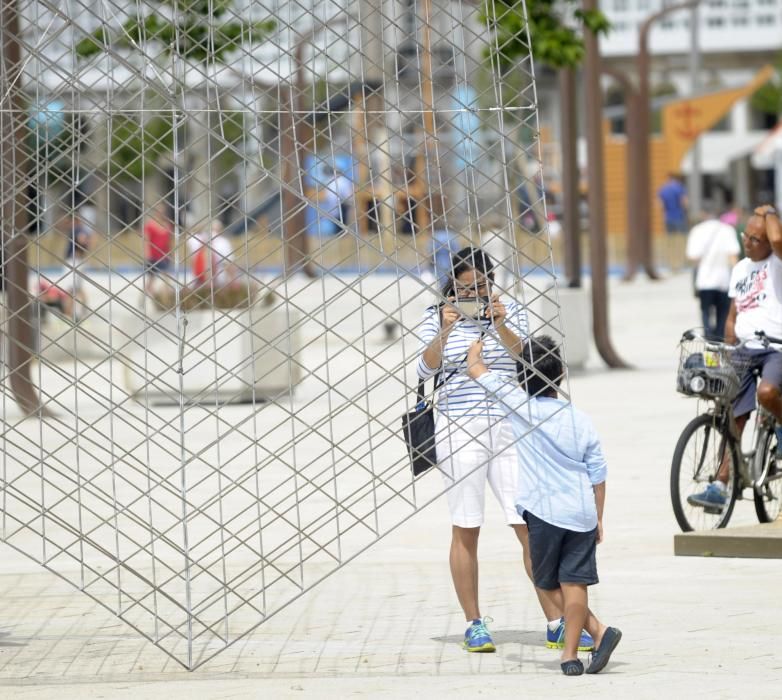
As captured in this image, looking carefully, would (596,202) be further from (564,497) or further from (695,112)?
(695,112)

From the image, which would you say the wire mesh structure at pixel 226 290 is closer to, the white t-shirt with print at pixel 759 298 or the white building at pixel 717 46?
the white t-shirt with print at pixel 759 298

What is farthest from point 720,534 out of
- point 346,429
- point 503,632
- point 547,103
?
point 547,103

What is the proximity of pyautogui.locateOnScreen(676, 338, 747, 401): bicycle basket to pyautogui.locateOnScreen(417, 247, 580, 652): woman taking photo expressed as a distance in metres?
2.11

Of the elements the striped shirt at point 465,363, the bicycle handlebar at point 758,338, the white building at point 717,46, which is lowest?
the white building at point 717,46

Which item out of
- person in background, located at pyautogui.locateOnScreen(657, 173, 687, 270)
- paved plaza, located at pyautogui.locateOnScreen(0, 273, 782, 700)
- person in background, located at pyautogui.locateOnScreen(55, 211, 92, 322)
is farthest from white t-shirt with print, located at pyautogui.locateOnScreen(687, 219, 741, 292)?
person in background, located at pyautogui.locateOnScreen(657, 173, 687, 270)

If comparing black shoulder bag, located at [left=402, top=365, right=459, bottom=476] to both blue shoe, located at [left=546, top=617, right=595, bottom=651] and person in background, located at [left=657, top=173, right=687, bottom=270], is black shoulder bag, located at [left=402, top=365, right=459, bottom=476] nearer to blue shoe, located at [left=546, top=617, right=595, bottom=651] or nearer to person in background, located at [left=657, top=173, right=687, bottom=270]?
blue shoe, located at [left=546, top=617, right=595, bottom=651]

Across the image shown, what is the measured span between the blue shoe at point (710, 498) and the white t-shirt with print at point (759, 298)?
721 mm

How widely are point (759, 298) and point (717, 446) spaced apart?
0.72m

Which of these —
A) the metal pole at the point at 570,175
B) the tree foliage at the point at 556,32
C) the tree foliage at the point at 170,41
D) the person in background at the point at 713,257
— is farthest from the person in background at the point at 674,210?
the tree foliage at the point at 170,41

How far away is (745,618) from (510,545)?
1964 mm

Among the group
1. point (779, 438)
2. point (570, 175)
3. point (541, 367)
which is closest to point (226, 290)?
point (570, 175)

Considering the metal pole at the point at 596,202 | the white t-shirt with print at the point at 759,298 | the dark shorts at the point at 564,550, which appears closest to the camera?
the dark shorts at the point at 564,550

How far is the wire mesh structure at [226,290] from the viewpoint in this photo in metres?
5.74

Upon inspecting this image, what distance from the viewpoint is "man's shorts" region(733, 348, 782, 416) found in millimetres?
8180
